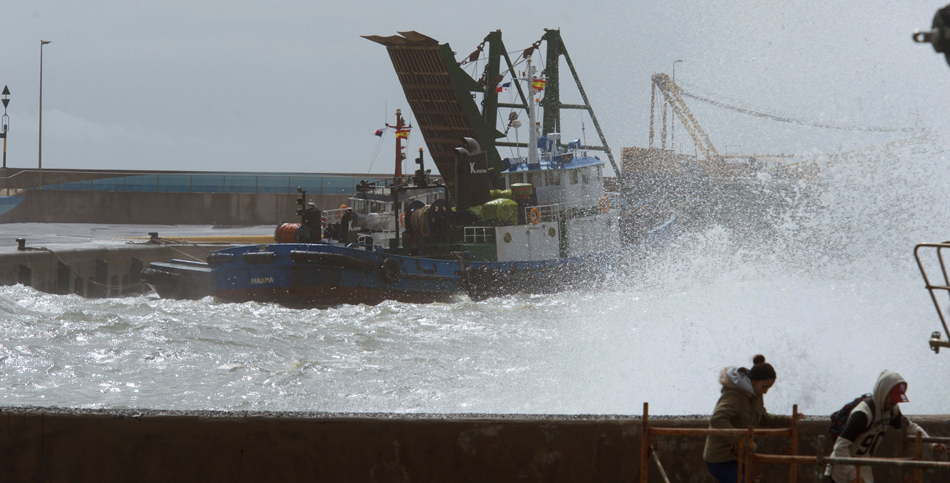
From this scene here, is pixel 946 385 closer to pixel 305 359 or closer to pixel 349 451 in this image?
pixel 349 451

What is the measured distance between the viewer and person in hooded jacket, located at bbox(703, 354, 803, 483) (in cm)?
380

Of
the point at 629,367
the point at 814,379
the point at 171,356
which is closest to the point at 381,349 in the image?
the point at 171,356

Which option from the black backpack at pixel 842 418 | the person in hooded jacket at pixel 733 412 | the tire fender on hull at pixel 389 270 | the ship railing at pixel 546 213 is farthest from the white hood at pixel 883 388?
the ship railing at pixel 546 213

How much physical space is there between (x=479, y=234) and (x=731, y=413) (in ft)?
60.1

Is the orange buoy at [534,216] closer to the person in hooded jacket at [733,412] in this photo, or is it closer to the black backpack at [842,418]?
the person in hooded jacket at [733,412]

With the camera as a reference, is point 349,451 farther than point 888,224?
No

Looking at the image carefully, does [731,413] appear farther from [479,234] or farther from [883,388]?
[479,234]

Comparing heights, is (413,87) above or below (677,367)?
above

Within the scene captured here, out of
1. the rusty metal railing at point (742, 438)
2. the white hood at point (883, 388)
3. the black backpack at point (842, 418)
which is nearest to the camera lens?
the rusty metal railing at point (742, 438)

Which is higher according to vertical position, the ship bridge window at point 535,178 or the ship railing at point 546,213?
the ship bridge window at point 535,178

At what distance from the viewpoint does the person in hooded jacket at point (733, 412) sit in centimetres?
380

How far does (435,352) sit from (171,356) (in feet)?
14.5

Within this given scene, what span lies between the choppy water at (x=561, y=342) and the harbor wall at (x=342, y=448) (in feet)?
13.0

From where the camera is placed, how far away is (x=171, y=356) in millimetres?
12688
